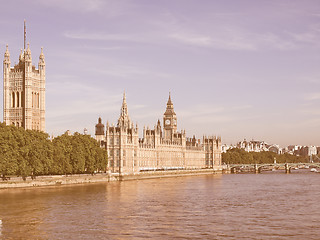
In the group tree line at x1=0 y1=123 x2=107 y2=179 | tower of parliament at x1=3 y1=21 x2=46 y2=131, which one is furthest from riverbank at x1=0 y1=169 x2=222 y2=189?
tower of parliament at x1=3 y1=21 x2=46 y2=131

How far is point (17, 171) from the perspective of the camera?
81875mm

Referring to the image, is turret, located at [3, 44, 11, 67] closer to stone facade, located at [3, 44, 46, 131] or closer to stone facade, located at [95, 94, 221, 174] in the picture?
stone facade, located at [3, 44, 46, 131]

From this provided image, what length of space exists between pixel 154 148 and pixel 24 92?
3610 centimetres

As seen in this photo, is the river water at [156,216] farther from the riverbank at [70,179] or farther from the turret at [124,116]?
the turret at [124,116]

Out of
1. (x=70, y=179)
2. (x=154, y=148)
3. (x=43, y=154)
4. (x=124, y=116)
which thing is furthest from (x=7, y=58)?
(x=43, y=154)

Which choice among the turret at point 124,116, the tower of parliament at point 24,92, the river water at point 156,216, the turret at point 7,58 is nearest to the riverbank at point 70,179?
the river water at point 156,216

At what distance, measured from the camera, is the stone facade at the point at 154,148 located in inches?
4988

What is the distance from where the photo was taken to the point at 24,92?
14288cm

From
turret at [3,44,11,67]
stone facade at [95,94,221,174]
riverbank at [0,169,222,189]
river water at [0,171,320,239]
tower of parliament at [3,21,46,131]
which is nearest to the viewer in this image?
river water at [0,171,320,239]

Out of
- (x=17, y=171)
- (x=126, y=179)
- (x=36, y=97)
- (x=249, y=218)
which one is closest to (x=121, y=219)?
(x=249, y=218)

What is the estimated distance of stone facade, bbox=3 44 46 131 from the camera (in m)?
141

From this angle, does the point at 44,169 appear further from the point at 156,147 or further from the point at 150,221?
the point at 156,147

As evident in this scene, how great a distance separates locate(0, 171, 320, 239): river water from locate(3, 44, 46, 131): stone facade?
6928 centimetres

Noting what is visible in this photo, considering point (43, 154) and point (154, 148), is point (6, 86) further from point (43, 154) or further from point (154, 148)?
point (43, 154)
